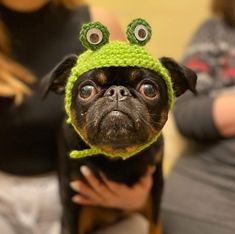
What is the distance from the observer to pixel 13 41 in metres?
1.17

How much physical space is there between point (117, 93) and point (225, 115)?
2.06 ft

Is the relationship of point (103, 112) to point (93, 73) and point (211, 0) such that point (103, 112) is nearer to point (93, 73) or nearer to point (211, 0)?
point (93, 73)

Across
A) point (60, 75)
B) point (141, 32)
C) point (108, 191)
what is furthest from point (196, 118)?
point (141, 32)

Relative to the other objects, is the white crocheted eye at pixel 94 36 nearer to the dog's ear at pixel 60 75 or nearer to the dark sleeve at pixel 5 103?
the dog's ear at pixel 60 75

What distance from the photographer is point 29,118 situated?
3.68ft

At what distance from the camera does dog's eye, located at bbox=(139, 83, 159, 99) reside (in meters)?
0.78

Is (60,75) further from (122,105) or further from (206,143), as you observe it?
(206,143)

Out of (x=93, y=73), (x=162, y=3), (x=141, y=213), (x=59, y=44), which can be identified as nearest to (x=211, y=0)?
(x=162, y=3)

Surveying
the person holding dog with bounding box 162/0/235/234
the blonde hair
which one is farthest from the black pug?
the person holding dog with bounding box 162/0/235/234

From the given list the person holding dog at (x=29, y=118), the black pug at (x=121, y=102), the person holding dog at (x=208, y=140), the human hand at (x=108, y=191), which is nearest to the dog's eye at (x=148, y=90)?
the black pug at (x=121, y=102)

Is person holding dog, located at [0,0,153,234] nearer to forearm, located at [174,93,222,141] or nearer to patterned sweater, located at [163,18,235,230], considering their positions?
patterned sweater, located at [163,18,235,230]

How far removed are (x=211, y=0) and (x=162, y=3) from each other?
20 centimetres

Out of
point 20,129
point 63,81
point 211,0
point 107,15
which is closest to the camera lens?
point 63,81

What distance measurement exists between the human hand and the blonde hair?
24 cm
